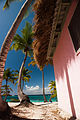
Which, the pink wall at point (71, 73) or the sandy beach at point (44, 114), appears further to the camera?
the sandy beach at point (44, 114)

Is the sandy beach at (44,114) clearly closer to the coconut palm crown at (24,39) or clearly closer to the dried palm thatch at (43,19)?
the dried palm thatch at (43,19)

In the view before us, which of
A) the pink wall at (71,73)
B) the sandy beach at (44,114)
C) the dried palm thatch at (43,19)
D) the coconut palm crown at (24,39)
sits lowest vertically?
the sandy beach at (44,114)

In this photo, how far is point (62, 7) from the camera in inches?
94.3

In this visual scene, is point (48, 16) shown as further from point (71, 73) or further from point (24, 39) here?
point (24, 39)

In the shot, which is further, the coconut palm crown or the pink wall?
the coconut palm crown

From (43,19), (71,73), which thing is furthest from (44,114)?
(43,19)

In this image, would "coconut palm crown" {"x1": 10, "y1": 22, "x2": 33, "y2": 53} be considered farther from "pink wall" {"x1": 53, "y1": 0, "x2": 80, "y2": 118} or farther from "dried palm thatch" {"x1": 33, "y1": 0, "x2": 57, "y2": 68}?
"pink wall" {"x1": 53, "y1": 0, "x2": 80, "y2": 118}

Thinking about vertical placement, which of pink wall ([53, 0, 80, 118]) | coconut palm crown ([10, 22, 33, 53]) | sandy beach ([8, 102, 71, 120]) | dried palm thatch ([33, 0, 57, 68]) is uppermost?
coconut palm crown ([10, 22, 33, 53])

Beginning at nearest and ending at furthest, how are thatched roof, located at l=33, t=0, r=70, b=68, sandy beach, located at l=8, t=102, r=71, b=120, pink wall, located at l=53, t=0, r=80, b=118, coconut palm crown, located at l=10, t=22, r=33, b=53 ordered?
pink wall, located at l=53, t=0, r=80, b=118
thatched roof, located at l=33, t=0, r=70, b=68
sandy beach, located at l=8, t=102, r=71, b=120
coconut palm crown, located at l=10, t=22, r=33, b=53

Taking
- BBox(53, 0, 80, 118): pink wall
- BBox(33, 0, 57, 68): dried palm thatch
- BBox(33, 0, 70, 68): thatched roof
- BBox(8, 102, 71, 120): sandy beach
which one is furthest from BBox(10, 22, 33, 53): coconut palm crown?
BBox(53, 0, 80, 118): pink wall

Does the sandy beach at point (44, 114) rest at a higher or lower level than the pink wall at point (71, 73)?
lower

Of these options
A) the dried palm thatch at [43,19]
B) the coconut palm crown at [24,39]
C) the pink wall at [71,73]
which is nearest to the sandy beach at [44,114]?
the pink wall at [71,73]

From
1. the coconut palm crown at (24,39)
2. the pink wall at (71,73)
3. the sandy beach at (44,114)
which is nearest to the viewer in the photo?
the pink wall at (71,73)

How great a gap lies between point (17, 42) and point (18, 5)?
5.17 metres
